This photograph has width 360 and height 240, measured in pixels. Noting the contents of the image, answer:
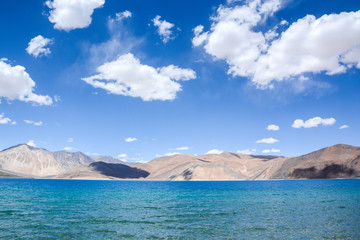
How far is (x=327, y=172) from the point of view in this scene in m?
193

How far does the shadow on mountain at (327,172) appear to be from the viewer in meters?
187

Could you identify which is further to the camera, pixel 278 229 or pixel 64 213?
pixel 64 213

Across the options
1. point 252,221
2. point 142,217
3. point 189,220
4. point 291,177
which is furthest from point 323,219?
point 291,177

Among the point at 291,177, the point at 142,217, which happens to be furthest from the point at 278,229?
the point at 291,177

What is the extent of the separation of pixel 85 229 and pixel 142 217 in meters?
6.83

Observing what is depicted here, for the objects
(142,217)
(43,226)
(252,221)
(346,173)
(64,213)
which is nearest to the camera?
(43,226)

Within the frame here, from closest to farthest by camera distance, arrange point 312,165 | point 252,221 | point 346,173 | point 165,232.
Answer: point 165,232 < point 252,221 < point 346,173 < point 312,165

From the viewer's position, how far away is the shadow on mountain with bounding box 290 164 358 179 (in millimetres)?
187250

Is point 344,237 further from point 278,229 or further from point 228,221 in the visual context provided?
point 228,221

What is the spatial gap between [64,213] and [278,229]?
2104cm

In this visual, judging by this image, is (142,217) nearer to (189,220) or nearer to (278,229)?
(189,220)

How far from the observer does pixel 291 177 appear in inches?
7751

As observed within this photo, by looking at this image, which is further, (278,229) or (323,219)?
(323,219)

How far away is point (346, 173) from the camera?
187250 mm
